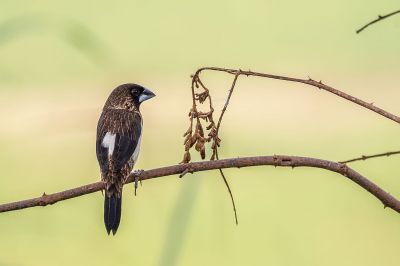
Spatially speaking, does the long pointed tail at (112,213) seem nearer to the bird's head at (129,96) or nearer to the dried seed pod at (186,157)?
the dried seed pod at (186,157)

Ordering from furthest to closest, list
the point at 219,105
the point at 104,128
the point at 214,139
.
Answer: the point at 219,105, the point at 104,128, the point at 214,139

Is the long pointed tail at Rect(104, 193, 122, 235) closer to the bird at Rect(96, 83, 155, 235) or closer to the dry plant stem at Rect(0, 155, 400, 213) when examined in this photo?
the bird at Rect(96, 83, 155, 235)

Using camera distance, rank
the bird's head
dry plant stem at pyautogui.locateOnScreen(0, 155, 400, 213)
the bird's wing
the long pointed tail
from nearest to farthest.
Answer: dry plant stem at pyautogui.locateOnScreen(0, 155, 400, 213)
the long pointed tail
the bird's wing
the bird's head

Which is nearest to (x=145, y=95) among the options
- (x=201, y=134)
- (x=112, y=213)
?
(x=112, y=213)

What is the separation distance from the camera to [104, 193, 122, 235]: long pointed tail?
1329mm

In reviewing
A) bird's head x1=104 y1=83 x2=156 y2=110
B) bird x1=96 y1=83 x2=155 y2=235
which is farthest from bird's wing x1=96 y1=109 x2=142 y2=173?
bird's head x1=104 y1=83 x2=156 y2=110

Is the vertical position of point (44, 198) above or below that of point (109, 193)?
above

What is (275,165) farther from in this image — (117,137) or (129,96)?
(129,96)

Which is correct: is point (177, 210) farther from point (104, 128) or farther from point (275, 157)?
point (104, 128)

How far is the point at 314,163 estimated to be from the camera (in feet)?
2.64

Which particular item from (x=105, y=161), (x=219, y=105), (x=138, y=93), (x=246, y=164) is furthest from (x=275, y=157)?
(x=219, y=105)

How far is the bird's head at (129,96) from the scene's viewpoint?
6.78ft

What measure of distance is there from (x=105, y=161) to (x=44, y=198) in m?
0.69

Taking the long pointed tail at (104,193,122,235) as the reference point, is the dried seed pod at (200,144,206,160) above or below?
above
